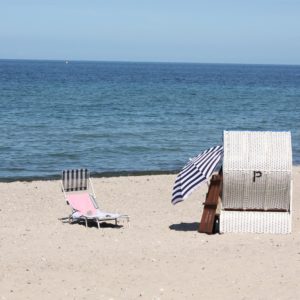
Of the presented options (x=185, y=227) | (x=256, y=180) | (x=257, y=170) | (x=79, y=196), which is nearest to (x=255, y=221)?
(x=256, y=180)

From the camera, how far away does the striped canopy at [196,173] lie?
1329 cm

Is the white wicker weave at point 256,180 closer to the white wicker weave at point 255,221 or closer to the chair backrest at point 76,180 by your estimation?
the white wicker weave at point 255,221

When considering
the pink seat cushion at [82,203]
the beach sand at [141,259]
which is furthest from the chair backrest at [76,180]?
the beach sand at [141,259]

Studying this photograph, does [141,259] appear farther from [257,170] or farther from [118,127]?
[118,127]

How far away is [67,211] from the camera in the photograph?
51.9 ft

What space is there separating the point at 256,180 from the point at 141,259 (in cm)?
267

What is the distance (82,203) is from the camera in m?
14.9

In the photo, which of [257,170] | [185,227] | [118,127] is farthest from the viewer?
[118,127]

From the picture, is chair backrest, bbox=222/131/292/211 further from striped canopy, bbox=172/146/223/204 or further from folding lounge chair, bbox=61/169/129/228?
folding lounge chair, bbox=61/169/129/228

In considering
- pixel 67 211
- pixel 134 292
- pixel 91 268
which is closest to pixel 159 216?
pixel 67 211

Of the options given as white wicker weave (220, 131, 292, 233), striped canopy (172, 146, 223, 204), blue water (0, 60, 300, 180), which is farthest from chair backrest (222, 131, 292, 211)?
blue water (0, 60, 300, 180)

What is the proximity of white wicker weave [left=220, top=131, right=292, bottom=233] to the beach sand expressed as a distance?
0.97 ft

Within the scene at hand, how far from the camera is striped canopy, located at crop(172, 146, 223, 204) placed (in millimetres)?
13289

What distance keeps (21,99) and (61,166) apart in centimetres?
3205
